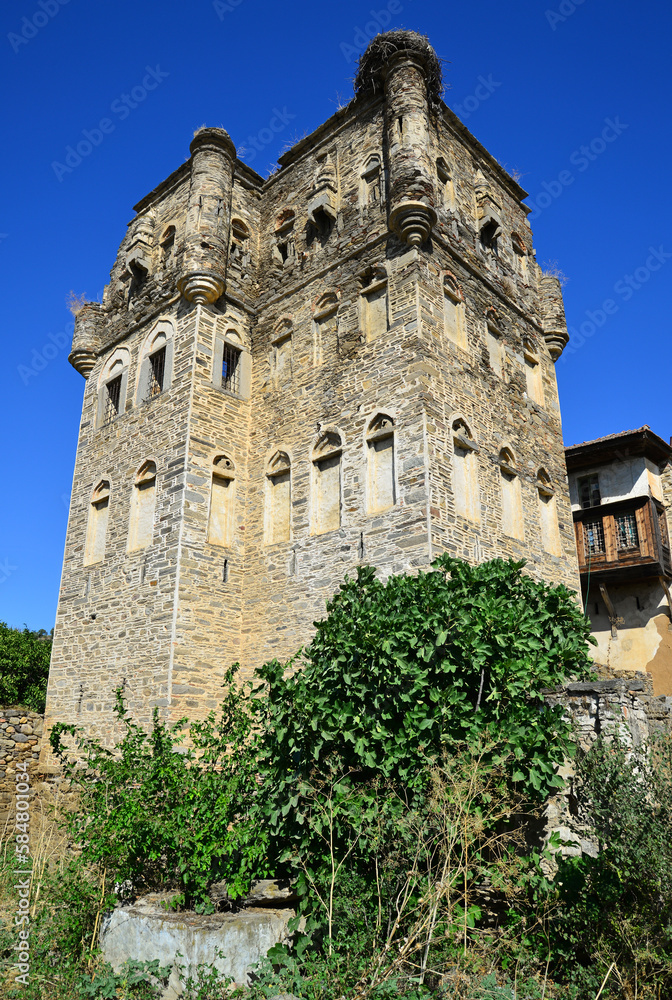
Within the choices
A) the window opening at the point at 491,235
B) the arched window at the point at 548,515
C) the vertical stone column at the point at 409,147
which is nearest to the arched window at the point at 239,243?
the vertical stone column at the point at 409,147

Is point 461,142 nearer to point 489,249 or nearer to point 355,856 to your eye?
point 489,249

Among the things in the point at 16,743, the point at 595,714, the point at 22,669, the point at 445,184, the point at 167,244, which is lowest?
the point at 16,743

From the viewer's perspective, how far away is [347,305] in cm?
1364

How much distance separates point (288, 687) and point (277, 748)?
0.67 metres

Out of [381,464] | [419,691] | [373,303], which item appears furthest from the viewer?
[373,303]

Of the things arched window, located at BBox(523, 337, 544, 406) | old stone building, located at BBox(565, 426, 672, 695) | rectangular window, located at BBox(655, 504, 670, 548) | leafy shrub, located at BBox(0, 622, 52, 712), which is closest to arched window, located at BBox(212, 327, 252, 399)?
arched window, located at BBox(523, 337, 544, 406)

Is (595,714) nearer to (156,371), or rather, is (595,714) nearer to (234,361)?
(234,361)

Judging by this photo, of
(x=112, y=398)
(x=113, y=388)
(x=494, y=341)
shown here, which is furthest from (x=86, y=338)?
(x=494, y=341)

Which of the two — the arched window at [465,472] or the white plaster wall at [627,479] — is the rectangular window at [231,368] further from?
the white plaster wall at [627,479]

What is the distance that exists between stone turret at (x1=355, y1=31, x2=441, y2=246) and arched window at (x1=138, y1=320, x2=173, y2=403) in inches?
219

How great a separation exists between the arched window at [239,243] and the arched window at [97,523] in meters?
5.99

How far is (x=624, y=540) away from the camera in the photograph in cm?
2169

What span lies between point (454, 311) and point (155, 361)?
681 cm

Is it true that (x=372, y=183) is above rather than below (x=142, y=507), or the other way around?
above
